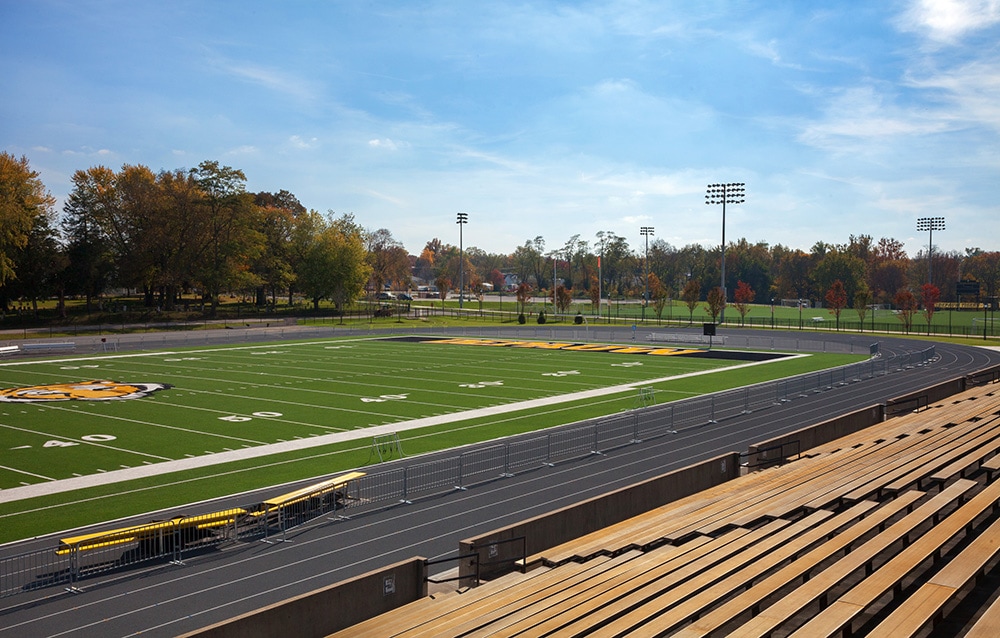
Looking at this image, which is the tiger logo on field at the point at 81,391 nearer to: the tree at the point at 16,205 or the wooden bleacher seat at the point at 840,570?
the wooden bleacher seat at the point at 840,570

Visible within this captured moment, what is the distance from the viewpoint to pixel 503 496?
1823 centimetres

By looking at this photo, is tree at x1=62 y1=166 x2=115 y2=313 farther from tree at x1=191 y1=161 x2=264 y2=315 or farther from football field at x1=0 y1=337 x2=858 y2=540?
football field at x1=0 y1=337 x2=858 y2=540

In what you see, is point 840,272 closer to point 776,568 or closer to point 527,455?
point 527,455

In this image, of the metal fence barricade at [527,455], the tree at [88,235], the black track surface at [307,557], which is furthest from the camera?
the tree at [88,235]

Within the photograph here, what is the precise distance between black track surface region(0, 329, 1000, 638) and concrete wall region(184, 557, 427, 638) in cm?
27

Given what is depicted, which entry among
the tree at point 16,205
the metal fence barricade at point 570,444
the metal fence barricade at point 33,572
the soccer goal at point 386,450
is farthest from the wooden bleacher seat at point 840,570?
the tree at point 16,205

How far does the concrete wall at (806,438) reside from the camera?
1859cm

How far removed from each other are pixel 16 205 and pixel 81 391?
5006cm

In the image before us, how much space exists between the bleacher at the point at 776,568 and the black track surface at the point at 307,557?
9.52ft

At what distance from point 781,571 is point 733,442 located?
1485 centimetres

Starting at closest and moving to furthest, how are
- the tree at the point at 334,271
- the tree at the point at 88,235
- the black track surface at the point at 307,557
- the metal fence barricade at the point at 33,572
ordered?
the black track surface at the point at 307,557 → the metal fence barricade at the point at 33,572 → the tree at the point at 88,235 → the tree at the point at 334,271

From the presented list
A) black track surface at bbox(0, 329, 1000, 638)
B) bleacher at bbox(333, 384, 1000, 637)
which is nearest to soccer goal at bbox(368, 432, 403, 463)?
black track surface at bbox(0, 329, 1000, 638)

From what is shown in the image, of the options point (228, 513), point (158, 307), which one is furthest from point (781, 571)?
point (158, 307)

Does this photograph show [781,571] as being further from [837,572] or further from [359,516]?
[359,516]
